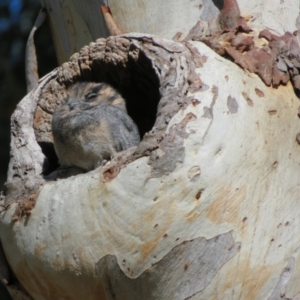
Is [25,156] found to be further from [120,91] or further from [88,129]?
[120,91]

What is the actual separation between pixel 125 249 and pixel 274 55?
95cm

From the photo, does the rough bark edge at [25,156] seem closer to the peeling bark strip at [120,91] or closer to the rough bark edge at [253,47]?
the peeling bark strip at [120,91]

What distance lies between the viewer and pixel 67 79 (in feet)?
12.5

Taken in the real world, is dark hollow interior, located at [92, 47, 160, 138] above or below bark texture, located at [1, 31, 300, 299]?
above

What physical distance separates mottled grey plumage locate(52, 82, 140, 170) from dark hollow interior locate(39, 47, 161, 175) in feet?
0.28

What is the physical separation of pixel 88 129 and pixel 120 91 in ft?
1.28

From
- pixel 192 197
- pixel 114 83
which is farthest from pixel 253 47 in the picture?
pixel 114 83

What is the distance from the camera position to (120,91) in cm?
396

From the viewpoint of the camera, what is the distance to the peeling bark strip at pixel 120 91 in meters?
3.08

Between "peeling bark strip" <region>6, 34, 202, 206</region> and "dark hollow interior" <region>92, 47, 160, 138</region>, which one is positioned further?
"dark hollow interior" <region>92, 47, 160, 138</region>

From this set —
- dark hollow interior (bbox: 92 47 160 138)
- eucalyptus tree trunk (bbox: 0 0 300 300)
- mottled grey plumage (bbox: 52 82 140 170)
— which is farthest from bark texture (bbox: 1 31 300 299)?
mottled grey plumage (bbox: 52 82 140 170)

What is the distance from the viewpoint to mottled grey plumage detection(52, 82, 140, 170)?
361 centimetres

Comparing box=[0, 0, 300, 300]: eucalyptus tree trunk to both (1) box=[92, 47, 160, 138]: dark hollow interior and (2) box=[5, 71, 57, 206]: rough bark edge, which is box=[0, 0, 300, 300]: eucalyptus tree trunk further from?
(1) box=[92, 47, 160, 138]: dark hollow interior

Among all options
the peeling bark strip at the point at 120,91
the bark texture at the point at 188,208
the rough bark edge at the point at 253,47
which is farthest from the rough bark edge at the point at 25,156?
the rough bark edge at the point at 253,47
